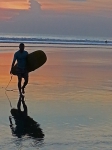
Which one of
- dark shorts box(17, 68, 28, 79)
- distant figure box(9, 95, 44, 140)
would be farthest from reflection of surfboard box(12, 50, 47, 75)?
distant figure box(9, 95, 44, 140)

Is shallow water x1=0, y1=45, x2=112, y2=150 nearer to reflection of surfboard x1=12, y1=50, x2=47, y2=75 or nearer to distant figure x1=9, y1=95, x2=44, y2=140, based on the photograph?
distant figure x1=9, y1=95, x2=44, y2=140

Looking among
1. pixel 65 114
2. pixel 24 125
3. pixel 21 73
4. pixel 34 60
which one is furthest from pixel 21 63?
pixel 24 125

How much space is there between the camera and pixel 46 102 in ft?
39.1

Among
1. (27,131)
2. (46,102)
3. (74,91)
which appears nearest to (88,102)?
(46,102)

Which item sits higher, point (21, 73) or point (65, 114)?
point (21, 73)

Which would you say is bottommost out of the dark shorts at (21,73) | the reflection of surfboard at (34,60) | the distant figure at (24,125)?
the distant figure at (24,125)

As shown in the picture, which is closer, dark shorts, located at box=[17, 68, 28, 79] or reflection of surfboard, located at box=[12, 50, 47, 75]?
dark shorts, located at box=[17, 68, 28, 79]

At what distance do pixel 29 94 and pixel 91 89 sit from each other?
7.77ft

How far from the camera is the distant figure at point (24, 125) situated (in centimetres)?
847

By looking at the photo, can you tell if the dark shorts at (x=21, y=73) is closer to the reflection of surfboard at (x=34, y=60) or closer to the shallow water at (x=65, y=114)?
the reflection of surfboard at (x=34, y=60)

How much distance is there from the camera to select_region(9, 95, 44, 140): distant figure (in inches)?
333

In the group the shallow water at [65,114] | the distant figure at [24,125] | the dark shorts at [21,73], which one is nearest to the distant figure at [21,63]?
the dark shorts at [21,73]

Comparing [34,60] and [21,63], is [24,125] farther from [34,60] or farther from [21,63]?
[34,60]

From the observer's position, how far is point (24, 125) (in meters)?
9.28
